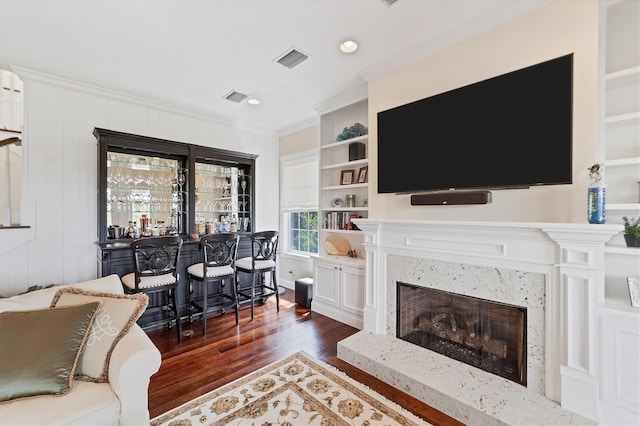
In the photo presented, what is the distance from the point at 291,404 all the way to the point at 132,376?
1.08 meters

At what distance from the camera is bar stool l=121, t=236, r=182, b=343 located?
289cm

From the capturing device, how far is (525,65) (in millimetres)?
2143

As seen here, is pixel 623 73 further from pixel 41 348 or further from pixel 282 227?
pixel 282 227

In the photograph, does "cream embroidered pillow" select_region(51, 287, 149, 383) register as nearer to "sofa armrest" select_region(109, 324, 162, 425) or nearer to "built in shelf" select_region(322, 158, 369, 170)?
"sofa armrest" select_region(109, 324, 162, 425)

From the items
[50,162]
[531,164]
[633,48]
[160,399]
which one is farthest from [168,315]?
[633,48]

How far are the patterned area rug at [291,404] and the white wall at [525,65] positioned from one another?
1.62m

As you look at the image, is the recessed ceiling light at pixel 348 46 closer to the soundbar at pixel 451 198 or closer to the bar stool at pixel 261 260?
the soundbar at pixel 451 198

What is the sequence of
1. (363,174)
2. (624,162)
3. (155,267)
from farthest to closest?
(363,174) → (155,267) → (624,162)

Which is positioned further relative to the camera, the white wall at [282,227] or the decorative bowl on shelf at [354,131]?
the white wall at [282,227]

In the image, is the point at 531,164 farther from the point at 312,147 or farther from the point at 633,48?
the point at 312,147

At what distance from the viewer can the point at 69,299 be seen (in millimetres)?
1723

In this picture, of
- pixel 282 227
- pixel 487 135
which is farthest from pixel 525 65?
pixel 282 227

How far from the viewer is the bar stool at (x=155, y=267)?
2.89 m

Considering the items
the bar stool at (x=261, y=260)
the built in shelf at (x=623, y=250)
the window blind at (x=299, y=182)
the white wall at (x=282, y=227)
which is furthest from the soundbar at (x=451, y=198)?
the white wall at (x=282, y=227)
